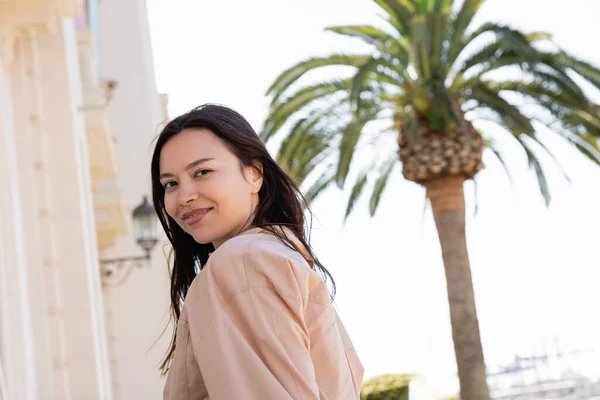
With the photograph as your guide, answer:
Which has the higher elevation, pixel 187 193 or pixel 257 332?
pixel 187 193

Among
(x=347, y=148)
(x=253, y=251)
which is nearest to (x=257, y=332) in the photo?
(x=253, y=251)

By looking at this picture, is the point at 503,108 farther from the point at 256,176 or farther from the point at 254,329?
the point at 254,329

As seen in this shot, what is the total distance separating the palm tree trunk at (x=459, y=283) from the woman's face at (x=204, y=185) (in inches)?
519

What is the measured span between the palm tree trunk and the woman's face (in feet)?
43.3

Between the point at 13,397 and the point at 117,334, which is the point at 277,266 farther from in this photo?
the point at 117,334

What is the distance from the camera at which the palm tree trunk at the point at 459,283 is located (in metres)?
14.9

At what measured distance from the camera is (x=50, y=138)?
28.5 ft

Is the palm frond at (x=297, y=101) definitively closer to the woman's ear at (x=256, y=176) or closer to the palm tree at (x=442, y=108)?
the palm tree at (x=442, y=108)

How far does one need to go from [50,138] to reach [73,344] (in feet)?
5.89

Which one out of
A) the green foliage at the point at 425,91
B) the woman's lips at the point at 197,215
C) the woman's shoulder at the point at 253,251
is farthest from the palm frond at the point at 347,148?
the woman's shoulder at the point at 253,251

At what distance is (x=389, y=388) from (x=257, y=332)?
13.5m

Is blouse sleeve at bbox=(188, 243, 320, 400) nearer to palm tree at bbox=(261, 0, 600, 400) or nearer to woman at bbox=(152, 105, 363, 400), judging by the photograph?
woman at bbox=(152, 105, 363, 400)

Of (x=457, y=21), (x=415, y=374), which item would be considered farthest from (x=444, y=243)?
(x=457, y=21)

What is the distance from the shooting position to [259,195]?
222 centimetres
